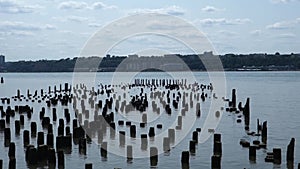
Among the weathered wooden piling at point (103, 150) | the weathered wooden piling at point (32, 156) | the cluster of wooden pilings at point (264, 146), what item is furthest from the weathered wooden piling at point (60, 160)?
the cluster of wooden pilings at point (264, 146)

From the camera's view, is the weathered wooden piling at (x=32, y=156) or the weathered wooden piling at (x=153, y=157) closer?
the weathered wooden piling at (x=32, y=156)

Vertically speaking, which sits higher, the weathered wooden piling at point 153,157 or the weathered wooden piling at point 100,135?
the weathered wooden piling at point 100,135

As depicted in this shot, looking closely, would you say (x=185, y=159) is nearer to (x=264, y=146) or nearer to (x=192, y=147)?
(x=192, y=147)

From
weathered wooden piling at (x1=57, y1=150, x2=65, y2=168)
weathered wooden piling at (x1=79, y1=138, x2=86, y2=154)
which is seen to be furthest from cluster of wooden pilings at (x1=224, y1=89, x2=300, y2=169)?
weathered wooden piling at (x1=57, y1=150, x2=65, y2=168)

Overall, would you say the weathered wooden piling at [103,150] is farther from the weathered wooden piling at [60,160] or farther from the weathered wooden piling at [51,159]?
the weathered wooden piling at [51,159]

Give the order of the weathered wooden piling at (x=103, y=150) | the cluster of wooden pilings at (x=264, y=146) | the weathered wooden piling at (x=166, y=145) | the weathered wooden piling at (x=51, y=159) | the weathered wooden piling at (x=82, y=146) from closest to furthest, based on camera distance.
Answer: the weathered wooden piling at (x=51, y=159), the cluster of wooden pilings at (x=264, y=146), the weathered wooden piling at (x=103, y=150), the weathered wooden piling at (x=82, y=146), the weathered wooden piling at (x=166, y=145)

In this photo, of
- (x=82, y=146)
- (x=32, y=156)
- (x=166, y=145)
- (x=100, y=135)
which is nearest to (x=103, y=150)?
(x=82, y=146)

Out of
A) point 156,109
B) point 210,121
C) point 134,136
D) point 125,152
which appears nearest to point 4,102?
point 156,109

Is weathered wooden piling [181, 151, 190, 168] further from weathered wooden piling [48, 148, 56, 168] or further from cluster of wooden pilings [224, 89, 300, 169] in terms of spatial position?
weathered wooden piling [48, 148, 56, 168]

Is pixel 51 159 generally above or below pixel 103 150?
above

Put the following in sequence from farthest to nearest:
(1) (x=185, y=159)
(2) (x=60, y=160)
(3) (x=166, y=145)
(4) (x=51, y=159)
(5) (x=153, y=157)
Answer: (3) (x=166, y=145) < (5) (x=153, y=157) < (1) (x=185, y=159) < (2) (x=60, y=160) < (4) (x=51, y=159)

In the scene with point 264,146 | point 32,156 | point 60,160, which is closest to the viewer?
point 60,160

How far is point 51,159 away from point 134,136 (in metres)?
9.90

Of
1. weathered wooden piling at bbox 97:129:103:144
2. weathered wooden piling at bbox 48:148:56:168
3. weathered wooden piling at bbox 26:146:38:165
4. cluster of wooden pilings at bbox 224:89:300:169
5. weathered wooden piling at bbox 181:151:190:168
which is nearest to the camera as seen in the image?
weathered wooden piling at bbox 48:148:56:168
